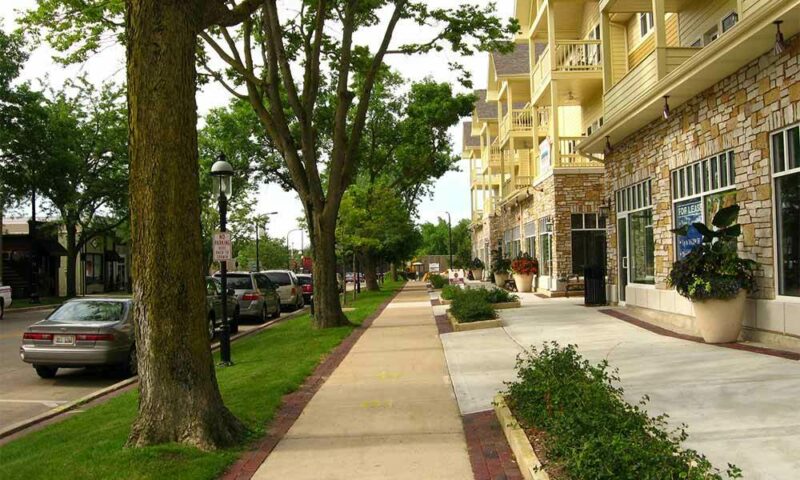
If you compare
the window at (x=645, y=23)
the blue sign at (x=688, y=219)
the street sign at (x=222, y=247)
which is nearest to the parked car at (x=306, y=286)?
the street sign at (x=222, y=247)

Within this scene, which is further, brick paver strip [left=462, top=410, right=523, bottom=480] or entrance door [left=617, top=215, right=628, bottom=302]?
entrance door [left=617, top=215, right=628, bottom=302]

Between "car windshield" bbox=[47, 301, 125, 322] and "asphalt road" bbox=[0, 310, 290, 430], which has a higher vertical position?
"car windshield" bbox=[47, 301, 125, 322]

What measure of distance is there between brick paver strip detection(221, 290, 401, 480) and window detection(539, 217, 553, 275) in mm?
12552

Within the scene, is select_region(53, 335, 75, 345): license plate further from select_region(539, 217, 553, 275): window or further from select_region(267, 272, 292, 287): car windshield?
select_region(267, 272, 292, 287): car windshield

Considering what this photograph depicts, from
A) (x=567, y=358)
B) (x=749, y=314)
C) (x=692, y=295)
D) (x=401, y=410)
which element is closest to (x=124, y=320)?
(x=401, y=410)

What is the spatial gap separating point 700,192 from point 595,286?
6.35m

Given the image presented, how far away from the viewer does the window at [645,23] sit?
18.2 m

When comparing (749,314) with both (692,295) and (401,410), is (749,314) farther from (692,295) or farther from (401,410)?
(401,410)

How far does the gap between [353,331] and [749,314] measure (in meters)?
9.03

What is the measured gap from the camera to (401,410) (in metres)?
7.73

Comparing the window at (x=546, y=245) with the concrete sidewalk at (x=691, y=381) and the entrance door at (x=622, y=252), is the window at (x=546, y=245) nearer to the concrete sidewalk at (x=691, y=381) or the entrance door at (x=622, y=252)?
the entrance door at (x=622, y=252)

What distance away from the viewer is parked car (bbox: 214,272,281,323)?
862 inches

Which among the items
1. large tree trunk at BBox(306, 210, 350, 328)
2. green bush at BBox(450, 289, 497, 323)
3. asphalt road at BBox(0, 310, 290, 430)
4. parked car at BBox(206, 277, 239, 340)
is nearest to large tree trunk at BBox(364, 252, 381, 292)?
parked car at BBox(206, 277, 239, 340)

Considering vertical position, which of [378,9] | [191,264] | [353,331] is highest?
[378,9]
